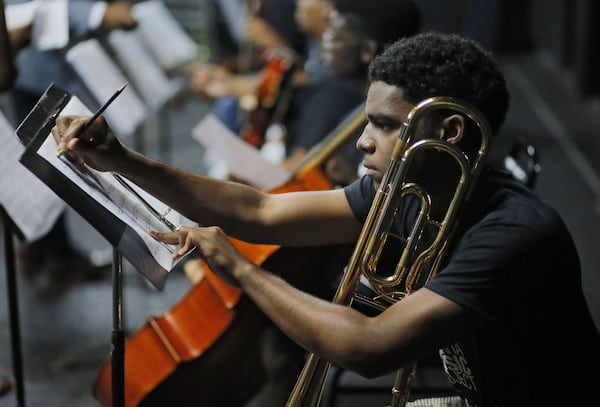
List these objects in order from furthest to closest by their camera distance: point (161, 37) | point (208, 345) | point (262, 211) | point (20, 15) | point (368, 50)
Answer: point (161, 37), point (20, 15), point (368, 50), point (208, 345), point (262, 211)

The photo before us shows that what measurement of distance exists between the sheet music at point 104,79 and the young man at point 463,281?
5.20ft

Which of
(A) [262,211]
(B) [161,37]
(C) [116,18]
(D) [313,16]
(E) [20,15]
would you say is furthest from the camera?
(B) [161,37]

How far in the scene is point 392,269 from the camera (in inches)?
79.8

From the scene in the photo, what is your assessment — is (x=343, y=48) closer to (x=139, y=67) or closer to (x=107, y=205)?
(x=139, y=67)

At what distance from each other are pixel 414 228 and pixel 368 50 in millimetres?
1542

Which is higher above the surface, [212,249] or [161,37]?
[212,249]

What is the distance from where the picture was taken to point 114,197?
1638 mm

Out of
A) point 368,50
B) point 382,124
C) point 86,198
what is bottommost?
point 368,50

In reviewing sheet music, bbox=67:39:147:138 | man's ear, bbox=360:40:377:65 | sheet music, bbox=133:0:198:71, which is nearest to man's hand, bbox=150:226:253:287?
man's ear, bbox=360:40:377:65

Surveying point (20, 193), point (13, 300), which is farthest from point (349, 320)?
point (13, 300)

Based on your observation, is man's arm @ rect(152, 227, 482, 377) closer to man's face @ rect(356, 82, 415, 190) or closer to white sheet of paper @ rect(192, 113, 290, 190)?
man's face @ rect(356, 82, 415, 190)

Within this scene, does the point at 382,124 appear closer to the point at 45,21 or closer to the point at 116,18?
the point at 45,21

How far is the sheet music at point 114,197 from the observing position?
1.58 m

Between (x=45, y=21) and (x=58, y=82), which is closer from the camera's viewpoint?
(x=45, y=21)
